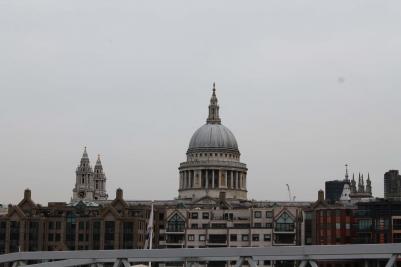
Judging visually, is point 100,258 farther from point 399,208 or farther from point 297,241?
point 297,241

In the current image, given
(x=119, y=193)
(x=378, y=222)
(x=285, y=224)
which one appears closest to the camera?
(x=378, y=222)

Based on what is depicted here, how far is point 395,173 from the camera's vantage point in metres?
190

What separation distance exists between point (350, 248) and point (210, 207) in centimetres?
12525

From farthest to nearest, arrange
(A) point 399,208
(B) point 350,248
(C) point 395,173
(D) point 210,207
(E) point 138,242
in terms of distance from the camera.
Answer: (C) point 395,173
(D) point 210,207
(E) point 138,242
(A) point 399,208
(B) point 350,248

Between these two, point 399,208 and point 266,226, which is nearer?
point 399,208

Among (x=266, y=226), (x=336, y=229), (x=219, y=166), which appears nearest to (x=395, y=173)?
(x=219, y=166)

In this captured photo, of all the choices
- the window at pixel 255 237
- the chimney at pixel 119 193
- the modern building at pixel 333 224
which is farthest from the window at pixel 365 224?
the chimney at pixel 119 193

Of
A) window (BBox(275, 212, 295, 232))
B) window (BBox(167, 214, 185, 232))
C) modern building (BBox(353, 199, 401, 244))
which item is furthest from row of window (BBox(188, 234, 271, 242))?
modern building (BBox(353, 199, 401, 244))

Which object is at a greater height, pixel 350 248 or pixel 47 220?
pixel 47 220

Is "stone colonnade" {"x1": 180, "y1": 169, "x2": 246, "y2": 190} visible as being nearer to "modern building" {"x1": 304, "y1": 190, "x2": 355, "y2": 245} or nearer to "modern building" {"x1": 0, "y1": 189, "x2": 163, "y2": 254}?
"modern building" {"x1": 0, "y1": 189, "x2": 163, "y2": 254}

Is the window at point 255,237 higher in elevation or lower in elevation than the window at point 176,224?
lower

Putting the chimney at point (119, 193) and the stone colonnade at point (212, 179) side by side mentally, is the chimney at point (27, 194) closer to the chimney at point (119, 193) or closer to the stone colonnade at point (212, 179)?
the chimney at point (119, 193)

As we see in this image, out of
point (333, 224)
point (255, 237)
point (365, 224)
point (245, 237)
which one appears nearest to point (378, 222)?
point (365, 224)

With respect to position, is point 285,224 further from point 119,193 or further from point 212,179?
point 212,179
